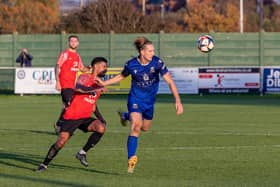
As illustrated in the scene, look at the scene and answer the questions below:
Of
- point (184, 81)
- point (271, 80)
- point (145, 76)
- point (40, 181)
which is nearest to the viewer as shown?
point (40, 181)

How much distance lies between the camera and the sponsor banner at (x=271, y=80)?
37.4 meters

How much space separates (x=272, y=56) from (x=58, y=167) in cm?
2901

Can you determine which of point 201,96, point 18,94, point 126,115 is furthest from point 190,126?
point 18,94

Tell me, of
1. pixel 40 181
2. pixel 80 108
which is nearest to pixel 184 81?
pixel 80 108

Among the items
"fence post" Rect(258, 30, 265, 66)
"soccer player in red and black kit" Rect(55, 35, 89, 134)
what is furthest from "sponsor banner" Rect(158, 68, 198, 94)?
"soccer player in red and black kit" Rect(55, 35, 89, 134)

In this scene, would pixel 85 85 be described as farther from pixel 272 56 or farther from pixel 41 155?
pixel 272 56

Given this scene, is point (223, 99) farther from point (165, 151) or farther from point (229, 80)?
point (165, 151)

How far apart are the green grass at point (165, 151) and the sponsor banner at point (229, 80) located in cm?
820

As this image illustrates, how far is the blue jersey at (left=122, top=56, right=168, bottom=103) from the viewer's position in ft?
44.5

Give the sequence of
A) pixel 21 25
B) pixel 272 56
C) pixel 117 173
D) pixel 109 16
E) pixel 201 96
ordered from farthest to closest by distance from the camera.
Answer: pixel 21 25 → pixel 109 16 → pixel 272 56 → pixel 201 96 → pixel 117 173

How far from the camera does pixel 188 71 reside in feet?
124

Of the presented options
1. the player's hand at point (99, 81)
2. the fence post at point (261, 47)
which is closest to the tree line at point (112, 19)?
the fence post at point (261, 47)

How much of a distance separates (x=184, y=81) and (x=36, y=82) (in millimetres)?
6344

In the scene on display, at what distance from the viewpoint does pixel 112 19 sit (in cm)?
5303
